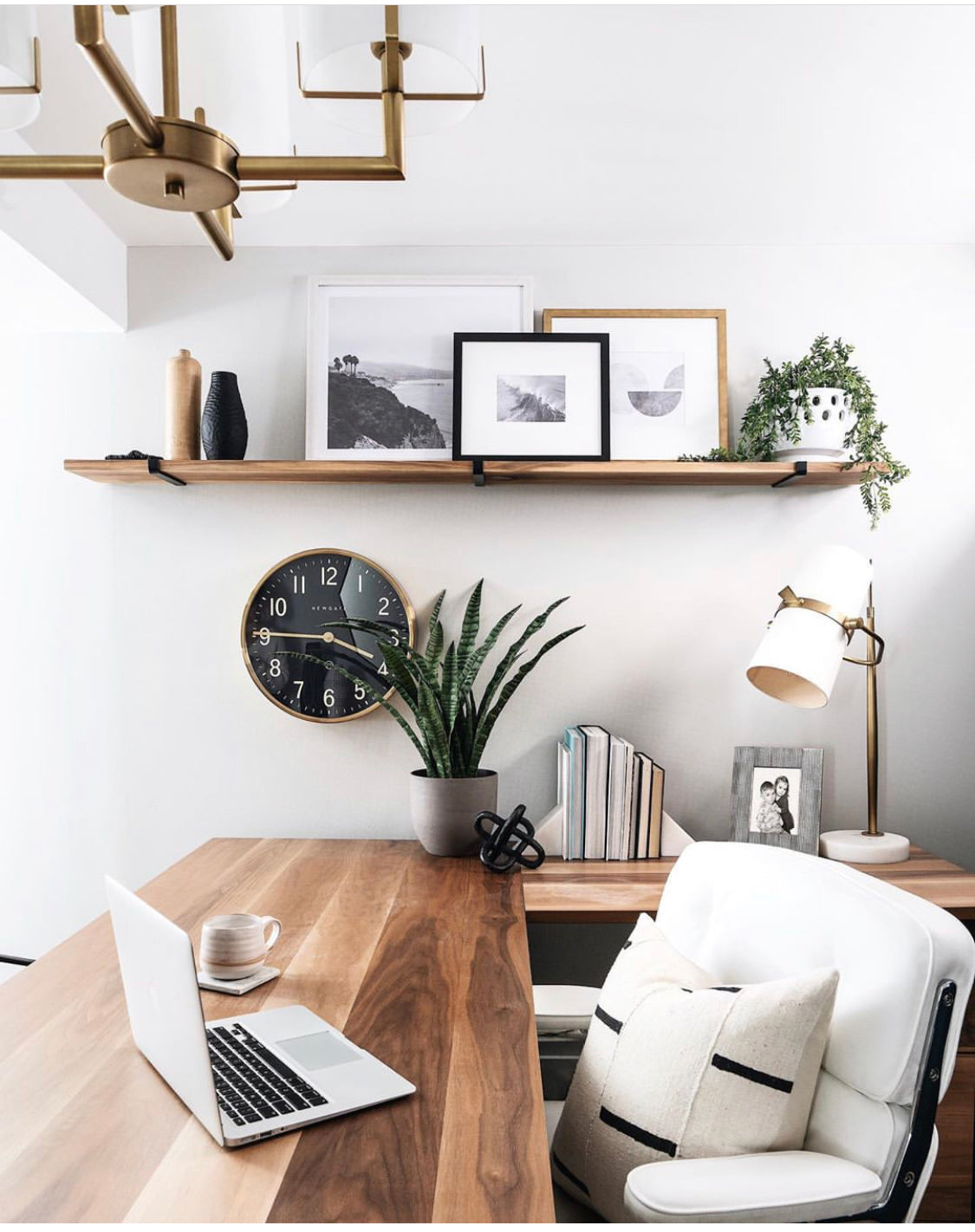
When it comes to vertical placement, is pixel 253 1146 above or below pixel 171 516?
below

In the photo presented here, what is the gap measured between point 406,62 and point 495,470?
1.32 m

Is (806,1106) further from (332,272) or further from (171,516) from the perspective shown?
(332,272)

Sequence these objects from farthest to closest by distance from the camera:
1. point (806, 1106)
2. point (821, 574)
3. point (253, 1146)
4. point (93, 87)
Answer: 1. point (821, 574)
2. point (93, 87)
3. point (806, 1106)
4. point (253, 1146)

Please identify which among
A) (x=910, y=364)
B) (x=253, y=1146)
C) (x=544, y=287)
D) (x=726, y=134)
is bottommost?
(x=253, y=1146)

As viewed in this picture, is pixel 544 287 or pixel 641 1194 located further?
pixel 544 287

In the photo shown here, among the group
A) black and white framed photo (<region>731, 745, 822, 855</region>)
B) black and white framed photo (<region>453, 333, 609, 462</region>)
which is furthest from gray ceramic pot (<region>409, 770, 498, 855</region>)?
black and white framed photo (<region>453, 333, 609, 462</region>)

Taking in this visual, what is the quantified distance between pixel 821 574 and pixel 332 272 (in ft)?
5.08

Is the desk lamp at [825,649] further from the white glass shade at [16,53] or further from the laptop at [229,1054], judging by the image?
the white glass shade at [16,53]

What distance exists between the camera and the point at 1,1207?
909mm

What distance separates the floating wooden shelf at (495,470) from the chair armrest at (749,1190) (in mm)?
1619

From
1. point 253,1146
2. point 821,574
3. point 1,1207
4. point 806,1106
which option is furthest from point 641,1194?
point 821,574

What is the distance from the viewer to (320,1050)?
1261 millimetres

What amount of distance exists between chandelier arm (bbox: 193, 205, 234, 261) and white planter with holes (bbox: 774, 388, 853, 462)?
5.42 feet

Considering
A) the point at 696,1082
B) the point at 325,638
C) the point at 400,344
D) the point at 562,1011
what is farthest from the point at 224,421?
the point at 696,1082
